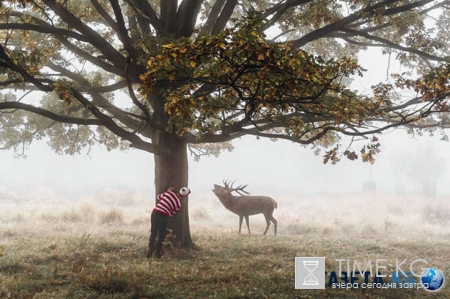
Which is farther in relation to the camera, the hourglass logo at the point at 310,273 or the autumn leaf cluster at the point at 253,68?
the hourglass logo at the point at 310,273

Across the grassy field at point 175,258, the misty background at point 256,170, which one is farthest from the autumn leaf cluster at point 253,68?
the misty background at point 256,170

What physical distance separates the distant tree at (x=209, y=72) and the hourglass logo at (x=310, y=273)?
8.49ft

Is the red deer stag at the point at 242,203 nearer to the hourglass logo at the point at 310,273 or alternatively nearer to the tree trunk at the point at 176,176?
the tree trunk at the point at 176,176

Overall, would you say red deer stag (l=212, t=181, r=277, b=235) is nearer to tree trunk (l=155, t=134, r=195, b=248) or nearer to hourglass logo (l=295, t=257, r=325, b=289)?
tree trunk (l=155, t=134, r=195, b=248)

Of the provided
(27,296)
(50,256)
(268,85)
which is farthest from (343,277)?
(50,256)

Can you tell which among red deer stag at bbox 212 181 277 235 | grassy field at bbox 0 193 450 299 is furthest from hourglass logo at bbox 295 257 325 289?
red deer stag at bbox 212 181 277 235

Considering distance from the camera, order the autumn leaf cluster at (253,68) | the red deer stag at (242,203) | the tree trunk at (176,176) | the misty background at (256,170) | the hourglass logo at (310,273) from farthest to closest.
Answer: the misty background at (256,170), the red deer stag at (242,203), the tree trunk at (176,176), the hourglass logo at (310,273), the autumn leaf cluster at (253,68)

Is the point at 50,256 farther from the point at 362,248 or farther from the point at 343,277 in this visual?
the point at 362,248

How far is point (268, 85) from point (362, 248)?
947cm

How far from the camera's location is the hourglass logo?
821cm

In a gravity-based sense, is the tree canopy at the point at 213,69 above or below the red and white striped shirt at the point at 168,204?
above

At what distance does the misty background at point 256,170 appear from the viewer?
6025 cm

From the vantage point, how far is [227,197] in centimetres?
1552

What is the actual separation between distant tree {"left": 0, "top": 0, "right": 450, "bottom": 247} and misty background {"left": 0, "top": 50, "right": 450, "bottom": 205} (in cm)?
4322
